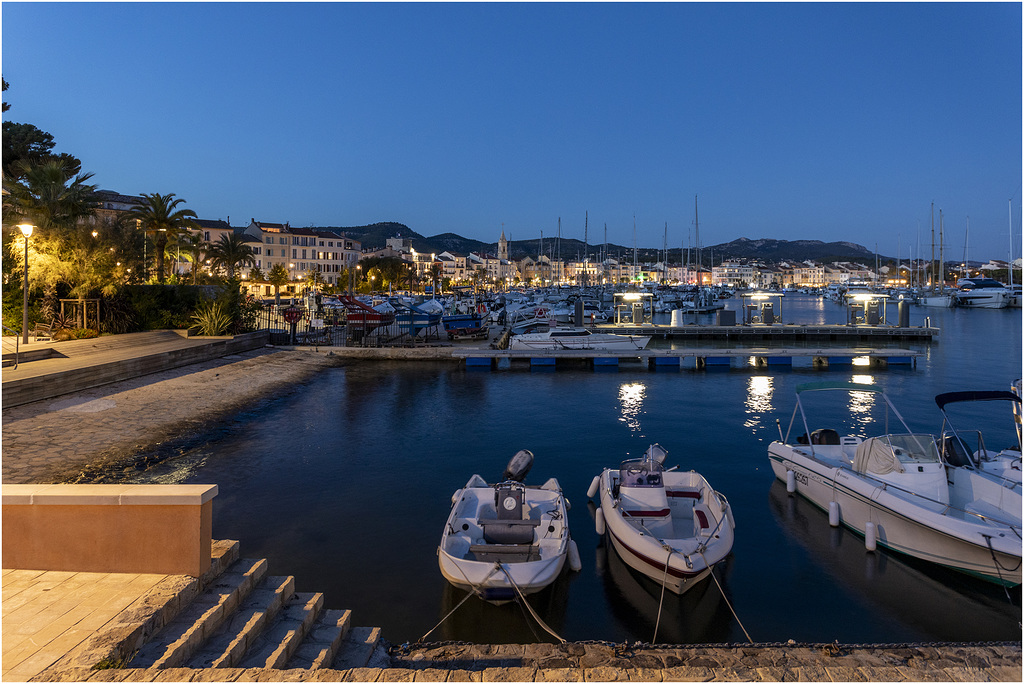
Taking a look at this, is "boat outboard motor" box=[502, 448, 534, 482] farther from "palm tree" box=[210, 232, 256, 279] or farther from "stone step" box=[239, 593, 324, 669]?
"palm tree" box=[210, 232, 256, 279]

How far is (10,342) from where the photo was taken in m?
25.8

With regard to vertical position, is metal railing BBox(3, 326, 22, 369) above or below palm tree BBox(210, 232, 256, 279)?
below

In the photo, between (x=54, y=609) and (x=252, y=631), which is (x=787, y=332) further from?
(x=54, y=609)

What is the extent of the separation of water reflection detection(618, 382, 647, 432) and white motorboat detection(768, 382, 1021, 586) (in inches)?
407

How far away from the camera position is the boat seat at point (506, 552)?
10484 mm

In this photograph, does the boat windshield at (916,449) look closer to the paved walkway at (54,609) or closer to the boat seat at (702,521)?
the boat seat at (702,521)

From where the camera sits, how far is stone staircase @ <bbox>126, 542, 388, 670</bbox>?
5.97 m

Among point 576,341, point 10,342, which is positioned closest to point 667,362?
point 576,341

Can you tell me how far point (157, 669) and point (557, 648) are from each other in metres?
4.46

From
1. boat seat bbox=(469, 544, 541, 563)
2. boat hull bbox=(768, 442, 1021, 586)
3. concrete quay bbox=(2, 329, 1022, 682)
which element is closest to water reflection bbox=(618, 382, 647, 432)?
boat hull bbox=(768, 442, 1021, 586)

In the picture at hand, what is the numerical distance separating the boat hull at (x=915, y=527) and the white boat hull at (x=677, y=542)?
3.73 meters

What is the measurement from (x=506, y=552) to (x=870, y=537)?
27.7 feet

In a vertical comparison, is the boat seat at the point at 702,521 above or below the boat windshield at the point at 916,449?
below

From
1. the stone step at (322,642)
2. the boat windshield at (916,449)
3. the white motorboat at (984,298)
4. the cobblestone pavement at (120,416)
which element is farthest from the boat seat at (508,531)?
the white motorboat at (984,298)
